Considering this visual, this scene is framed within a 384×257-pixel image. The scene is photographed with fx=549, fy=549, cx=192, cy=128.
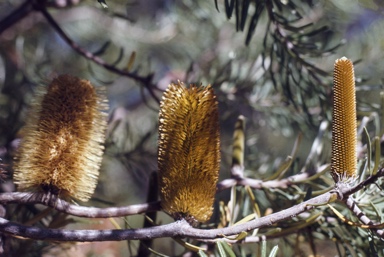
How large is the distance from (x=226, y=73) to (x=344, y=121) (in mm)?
468

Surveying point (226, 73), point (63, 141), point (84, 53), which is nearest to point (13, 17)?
point (84, 53)

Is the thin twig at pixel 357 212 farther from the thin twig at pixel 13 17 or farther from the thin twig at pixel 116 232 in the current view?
the thin twig at pixel 13 17

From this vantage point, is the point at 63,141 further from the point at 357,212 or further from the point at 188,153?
the point at 357,212

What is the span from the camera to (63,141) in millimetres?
401

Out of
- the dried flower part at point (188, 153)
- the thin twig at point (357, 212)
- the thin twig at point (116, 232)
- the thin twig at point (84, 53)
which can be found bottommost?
the thin twig at point (116, 232)

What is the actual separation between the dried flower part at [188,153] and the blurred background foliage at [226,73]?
0.19ft

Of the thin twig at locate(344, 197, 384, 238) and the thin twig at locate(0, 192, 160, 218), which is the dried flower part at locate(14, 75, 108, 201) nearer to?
the thin twig at locate(0, 192, 160, 218)

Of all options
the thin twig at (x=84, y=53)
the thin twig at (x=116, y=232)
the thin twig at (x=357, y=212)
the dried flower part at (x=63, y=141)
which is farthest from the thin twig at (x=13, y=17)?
the thin twig at (x=357, y=212)

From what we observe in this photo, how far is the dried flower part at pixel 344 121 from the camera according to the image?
0.34 m

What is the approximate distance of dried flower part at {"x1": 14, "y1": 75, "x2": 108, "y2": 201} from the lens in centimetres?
39

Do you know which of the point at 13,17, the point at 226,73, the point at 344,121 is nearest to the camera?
the point at 344,121

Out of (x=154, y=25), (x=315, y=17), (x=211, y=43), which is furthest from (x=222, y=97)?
(x=154, y=25)

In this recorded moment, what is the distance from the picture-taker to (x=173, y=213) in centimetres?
38

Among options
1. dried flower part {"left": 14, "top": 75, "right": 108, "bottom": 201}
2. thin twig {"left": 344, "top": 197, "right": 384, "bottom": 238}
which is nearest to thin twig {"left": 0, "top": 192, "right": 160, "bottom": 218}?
dried flower part {"left": 14, "top": 75, "right": 108, "bottom": 201}
